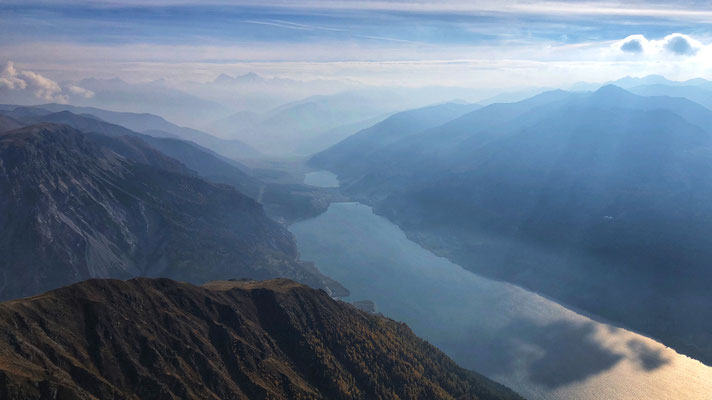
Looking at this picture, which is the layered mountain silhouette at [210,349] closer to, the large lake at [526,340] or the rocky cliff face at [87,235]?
the large lake at [526,340]

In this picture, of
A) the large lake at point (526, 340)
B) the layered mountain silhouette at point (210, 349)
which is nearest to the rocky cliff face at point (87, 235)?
the large lake at point (526, 340)

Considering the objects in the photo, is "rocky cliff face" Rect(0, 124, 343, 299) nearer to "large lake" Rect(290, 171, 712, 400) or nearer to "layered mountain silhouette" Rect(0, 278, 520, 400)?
"large lake" Rect(290, 171, 712, 400)

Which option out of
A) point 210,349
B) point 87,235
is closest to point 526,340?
point 210,349

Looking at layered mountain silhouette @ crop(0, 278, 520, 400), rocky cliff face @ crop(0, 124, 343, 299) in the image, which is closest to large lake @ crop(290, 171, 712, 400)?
layered mountain silhouette @ crop(0, 278, 520, 400)

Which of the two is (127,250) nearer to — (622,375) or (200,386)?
(200,386)

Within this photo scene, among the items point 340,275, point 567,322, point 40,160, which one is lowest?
point 340,275

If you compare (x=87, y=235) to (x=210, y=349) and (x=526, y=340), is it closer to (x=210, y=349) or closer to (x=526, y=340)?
(x=210, y=349)

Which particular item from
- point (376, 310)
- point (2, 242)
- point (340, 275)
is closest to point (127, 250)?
point (2, 242)

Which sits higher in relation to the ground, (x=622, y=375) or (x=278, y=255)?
(x=622, y=375)
